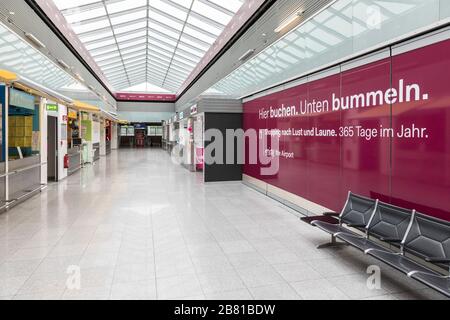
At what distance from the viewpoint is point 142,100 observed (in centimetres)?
3281

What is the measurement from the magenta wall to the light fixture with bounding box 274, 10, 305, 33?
4.64 feet

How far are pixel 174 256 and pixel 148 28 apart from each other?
535 inches

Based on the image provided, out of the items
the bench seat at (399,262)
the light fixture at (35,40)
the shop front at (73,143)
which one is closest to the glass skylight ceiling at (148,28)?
the light fixture at (35,40)

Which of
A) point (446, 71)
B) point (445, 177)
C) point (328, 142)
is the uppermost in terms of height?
point (446, 71)

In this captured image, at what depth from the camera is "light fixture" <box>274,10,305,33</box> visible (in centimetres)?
616

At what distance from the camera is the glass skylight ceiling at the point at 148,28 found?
11000mm

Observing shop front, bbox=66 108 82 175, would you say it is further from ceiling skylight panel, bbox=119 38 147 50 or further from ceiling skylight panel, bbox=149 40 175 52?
ceiling skylight panel, bbox=149 40 175 52

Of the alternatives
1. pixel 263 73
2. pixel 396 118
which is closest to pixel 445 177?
pixel 396 118

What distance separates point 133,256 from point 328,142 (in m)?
3.50

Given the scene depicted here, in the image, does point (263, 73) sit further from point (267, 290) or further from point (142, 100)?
point (142, 100)

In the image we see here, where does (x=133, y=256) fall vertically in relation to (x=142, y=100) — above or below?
below

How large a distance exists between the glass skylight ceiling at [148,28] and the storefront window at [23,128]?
458cm

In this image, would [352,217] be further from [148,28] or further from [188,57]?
[188,57]

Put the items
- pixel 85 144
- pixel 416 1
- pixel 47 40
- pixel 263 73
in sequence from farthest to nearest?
1. pixel 85 144
2. pixel 47 40
3. pixel 263 73
4. pixel 416 1
